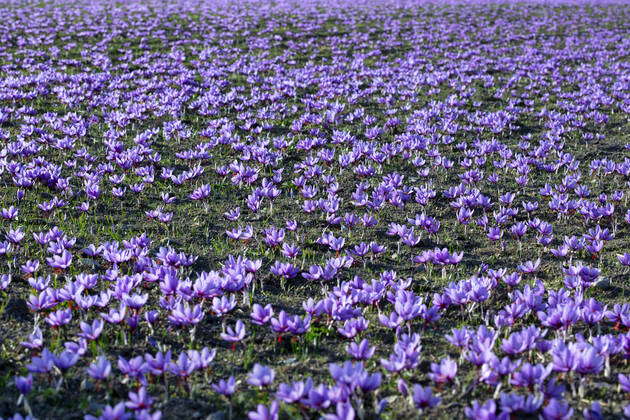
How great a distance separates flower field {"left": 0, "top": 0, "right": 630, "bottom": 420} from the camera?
3521 mm

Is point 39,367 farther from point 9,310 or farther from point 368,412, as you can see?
point 368,412

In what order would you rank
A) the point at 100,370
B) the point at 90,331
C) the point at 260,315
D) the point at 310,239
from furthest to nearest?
the point at 310,239 < the point at 260,315 < the point at 90,331 < the point at 100,370

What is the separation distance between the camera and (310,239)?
20.7 feet

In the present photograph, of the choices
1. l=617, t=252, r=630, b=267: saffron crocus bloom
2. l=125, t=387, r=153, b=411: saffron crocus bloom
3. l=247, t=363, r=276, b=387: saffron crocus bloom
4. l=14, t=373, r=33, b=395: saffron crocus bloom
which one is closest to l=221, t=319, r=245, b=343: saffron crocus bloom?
l=247, t=363, r=276, b=387: saffron crocus bloom

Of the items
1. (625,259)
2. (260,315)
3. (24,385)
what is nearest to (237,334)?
(260,315)

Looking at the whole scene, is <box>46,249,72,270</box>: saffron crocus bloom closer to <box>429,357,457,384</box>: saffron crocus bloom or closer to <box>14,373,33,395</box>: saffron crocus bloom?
<box>14,373,33,395</box>: saffron crocus bloom

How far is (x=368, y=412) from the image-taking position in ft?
11.1

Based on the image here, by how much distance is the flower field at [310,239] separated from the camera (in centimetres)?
352

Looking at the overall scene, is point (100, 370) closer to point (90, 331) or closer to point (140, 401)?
point (140, 401)

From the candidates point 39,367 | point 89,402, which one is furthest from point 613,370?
point 39,367

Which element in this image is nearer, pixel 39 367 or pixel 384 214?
pixel 39 367

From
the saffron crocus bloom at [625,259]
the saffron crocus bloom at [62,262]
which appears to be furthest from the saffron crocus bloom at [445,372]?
the saffron crocus bloom at [62,262]

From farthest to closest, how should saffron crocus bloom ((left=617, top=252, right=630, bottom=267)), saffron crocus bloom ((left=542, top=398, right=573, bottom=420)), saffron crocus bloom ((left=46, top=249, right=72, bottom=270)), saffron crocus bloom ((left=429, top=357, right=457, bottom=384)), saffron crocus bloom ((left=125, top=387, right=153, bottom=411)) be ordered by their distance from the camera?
1. saffron crocus bloom ((left=617, top=252, right=630, bottom=267))
2. saffron crocus bloom ((left=46, top=249, right=72, bottom=270))
3. saffron crocus bloom ((left=429, top=357, right=457, bottom=384))
4. saffron crocus bloom ((left=125, top=387, right=153, bottom=411))
5. saffron crocus bloom ((left=542, top=398, right=573, bottom=420))

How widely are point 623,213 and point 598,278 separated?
2241 mm
